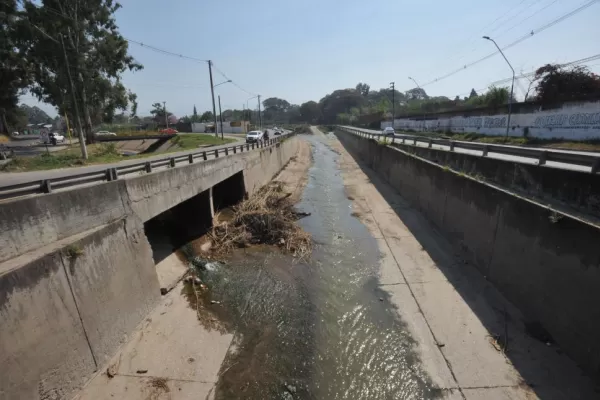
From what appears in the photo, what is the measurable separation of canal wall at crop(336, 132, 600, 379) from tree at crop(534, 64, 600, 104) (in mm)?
29980

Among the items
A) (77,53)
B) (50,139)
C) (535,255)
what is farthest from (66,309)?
(50,139)

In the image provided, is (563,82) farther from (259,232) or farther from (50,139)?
(50,139)

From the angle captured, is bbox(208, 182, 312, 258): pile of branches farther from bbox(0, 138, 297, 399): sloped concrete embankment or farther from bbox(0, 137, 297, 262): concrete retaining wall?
bbox(0, 138, 297, 399): sloped concrete embankment

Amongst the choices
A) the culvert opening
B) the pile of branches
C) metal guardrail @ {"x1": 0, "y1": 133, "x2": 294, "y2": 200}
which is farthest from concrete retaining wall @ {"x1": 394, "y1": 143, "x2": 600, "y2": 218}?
the culvert opening

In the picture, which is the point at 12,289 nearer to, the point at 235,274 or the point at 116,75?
the point at 235,274

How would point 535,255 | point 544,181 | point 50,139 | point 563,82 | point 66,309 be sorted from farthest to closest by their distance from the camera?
point 50,139
point 563,82
point 544,181
point 535,255
point 66,309

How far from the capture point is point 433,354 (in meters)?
8.30

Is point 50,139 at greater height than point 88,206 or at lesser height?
greater

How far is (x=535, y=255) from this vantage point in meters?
8.92

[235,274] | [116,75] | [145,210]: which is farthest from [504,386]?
[116,75]

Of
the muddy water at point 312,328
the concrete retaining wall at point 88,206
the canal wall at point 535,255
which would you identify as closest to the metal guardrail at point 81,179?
the concrete retaining wall at point 88,206

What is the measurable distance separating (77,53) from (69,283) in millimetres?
34768

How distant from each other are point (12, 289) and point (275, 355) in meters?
5.86

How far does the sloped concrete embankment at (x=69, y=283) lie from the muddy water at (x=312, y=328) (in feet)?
9.05
